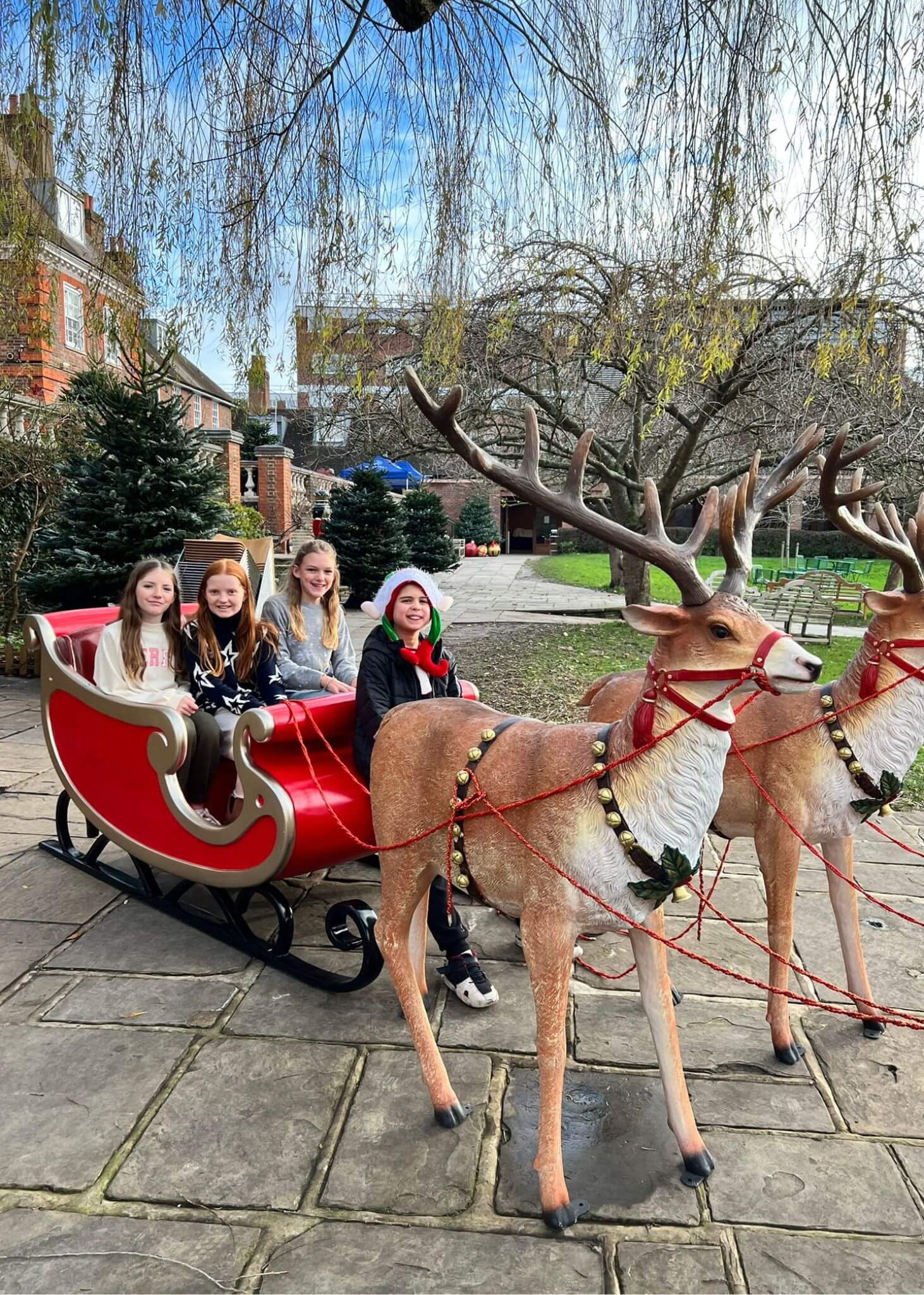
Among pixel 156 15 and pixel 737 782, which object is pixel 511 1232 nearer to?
pixel 737 782

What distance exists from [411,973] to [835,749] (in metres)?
1.64

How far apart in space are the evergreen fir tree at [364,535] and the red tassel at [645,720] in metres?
15.3

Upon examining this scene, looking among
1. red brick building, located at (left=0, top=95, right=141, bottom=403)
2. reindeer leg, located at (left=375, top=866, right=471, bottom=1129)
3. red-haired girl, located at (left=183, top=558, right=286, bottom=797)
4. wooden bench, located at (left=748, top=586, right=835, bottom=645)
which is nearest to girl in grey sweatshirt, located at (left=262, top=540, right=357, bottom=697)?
red-haired girl, located at (left=183, top=558, right=286, bottom=797)

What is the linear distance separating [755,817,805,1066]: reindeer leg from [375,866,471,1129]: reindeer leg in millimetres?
1129

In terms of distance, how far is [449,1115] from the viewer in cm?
260

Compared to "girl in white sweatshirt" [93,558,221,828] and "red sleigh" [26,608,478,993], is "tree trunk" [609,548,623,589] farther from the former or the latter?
"red sleigh" [26,608,478,993]

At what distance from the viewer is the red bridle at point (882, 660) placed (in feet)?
9.44

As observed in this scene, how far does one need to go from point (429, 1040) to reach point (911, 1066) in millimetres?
1714

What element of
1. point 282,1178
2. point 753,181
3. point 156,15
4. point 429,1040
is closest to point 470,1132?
point 429,1040

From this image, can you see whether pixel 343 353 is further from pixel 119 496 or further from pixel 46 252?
pixel 119 496

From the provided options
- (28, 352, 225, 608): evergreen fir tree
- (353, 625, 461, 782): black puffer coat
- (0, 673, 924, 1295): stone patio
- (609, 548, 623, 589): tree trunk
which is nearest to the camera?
(0, 673, 924, 1295): stone patio

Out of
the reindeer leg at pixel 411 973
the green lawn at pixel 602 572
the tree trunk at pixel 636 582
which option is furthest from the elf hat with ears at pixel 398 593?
the green lawn at pixel 602 572

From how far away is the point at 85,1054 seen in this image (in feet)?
9.70

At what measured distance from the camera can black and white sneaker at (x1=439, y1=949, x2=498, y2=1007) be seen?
3297mm
